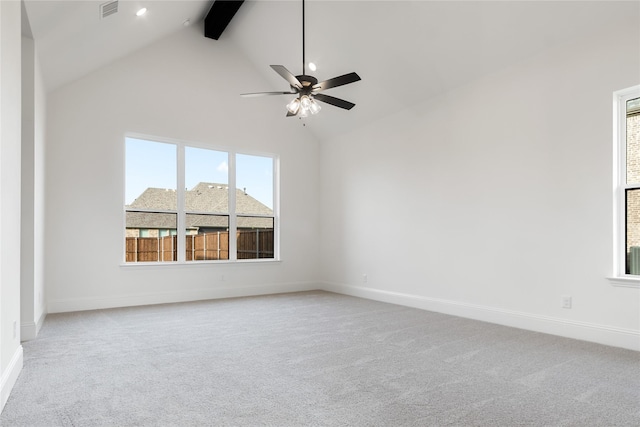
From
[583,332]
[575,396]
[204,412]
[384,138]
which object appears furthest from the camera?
[384,138]

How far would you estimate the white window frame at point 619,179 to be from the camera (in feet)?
12.3

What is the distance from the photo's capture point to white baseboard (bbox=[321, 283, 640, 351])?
368cm

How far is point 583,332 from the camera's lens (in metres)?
3.93

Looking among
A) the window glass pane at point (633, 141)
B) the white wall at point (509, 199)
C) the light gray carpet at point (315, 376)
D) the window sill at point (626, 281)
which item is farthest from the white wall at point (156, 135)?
the window glass pane at point (633, 141)

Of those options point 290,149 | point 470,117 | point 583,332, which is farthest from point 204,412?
point 290,149

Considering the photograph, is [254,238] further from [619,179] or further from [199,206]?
[619,179]

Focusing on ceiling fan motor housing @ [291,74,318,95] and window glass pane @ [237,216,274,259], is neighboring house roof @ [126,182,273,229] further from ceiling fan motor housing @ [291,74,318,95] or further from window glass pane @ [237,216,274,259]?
ceiling fan motor housing @ [291,74,318,95]

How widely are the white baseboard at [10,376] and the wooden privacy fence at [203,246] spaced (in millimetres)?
2946

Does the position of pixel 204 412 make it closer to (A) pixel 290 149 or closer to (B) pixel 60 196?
(B) pixel 60 196

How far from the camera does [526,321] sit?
14.4 ft

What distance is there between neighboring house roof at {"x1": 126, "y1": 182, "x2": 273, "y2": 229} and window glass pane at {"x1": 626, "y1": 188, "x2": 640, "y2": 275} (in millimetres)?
5086

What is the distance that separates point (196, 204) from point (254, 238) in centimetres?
116

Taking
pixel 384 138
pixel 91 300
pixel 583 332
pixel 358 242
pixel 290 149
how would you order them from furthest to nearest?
pixel 290 149, pixel 358 242, pixel 384 138, pixel 91 300, pixel 583 332

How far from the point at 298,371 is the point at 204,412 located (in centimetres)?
85
